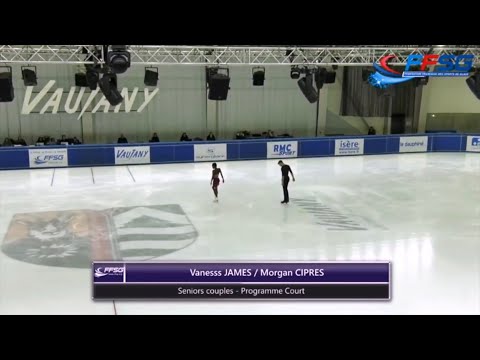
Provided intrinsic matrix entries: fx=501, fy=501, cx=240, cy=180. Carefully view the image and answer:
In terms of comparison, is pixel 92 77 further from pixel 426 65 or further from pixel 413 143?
pixel 413 143

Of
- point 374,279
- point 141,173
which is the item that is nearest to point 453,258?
point 374,279

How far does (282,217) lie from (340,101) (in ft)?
57.5

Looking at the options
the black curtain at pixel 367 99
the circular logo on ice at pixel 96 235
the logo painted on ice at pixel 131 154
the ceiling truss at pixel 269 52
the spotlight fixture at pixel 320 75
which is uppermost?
the ceiling truss at pixel 269 52

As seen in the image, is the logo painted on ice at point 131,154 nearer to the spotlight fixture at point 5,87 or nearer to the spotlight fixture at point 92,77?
the spotlight fixture at point 92,77

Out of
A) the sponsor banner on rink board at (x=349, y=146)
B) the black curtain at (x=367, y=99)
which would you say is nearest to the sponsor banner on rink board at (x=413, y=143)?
the sponsor banner on rink board at (x=349, y=146)

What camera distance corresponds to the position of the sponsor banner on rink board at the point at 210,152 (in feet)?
79.5

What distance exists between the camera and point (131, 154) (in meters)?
23.2

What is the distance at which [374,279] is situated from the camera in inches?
299

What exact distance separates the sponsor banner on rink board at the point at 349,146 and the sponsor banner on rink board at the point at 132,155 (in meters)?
9.80

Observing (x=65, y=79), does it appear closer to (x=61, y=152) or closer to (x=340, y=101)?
(x=61, y=152)

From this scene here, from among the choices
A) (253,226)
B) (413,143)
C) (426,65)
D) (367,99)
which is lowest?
(253,226)

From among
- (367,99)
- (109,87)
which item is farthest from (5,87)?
(367,99)

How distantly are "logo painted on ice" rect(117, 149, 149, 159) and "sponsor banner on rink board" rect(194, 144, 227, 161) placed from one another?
2.45 meters

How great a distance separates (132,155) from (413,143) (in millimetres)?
15069
